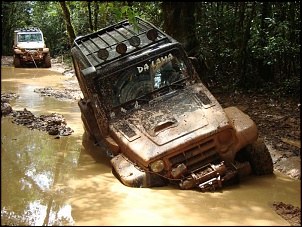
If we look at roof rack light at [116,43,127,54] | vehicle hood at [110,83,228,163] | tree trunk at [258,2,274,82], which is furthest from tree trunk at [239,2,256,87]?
roof rack light at [116,43,127,54]

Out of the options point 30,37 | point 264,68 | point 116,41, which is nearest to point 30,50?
point 30,37

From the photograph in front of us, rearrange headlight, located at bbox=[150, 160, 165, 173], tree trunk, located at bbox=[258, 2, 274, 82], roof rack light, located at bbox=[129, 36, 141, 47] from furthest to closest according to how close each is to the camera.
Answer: tree trunk, located at bbox=[258, 2, 274, 82] < roof rack light, located at bbox=[129, 36, 141, 47] < headlight, located at bbox=[150, 160, 165, 173]

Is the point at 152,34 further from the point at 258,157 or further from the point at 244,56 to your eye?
the point at 244,56

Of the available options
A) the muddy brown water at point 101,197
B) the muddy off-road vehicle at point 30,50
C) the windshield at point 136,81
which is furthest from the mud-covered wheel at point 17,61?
the windshield at point 136,81

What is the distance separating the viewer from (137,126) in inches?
209

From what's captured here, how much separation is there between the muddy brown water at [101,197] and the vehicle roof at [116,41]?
→ 1.62 meters

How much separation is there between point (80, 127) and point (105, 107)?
9.41 ft

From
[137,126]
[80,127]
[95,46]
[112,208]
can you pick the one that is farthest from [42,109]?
[112,208]

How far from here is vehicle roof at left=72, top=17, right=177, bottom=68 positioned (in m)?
5.85

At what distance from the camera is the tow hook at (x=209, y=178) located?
4.57 metres

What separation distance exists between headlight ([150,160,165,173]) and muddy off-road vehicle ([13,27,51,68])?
588 inches

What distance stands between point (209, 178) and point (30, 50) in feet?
50.7

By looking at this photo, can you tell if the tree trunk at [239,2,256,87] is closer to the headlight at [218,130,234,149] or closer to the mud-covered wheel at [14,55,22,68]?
the headlight at [218,130,234,149]

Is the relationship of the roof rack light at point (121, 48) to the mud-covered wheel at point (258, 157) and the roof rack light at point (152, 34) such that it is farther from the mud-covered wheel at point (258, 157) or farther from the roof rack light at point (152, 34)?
the mud-covered wheel at point (258, 157)
